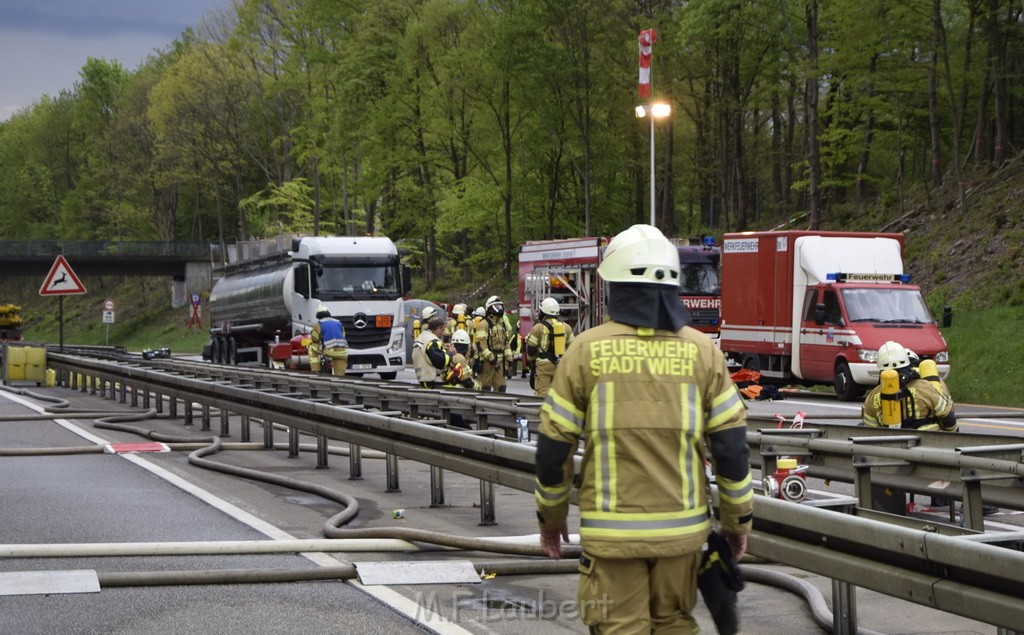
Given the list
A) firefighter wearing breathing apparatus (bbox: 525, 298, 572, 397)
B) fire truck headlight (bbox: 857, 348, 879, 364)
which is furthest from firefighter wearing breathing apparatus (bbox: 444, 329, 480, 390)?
fire truck headlight (bbox: 857, 348, 879, 364)

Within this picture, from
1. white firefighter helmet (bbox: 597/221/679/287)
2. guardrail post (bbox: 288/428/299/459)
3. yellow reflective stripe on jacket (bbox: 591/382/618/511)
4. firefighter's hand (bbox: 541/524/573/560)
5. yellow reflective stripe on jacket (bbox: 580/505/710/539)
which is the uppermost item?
white firefighter helmet (bbox: 597/221/679/287)

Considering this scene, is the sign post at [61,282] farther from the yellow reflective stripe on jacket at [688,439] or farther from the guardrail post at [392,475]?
the yellow reflective stripe on jacket at [688,439]

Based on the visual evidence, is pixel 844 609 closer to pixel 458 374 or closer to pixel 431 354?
pixel 431 354

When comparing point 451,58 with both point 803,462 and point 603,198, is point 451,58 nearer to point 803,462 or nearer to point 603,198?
point 603,198

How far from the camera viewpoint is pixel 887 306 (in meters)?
25.7

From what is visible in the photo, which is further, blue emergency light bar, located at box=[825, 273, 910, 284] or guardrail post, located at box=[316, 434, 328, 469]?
blue emergency light bar, located at box=[825, 273, 910, 284]

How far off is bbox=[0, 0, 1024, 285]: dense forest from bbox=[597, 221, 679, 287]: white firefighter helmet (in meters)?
34.5

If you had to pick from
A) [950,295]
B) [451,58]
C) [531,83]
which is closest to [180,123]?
[451,58]

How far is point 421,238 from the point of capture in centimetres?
6719

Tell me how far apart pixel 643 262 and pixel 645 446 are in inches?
23.3

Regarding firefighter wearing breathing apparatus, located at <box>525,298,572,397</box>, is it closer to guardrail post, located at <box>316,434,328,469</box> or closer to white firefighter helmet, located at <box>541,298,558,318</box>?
white firefighter helmet, located at <box>541,298,558,318</box>

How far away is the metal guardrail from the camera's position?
490cm

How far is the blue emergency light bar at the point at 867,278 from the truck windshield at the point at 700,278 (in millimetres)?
7228

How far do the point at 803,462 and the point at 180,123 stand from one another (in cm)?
7068
